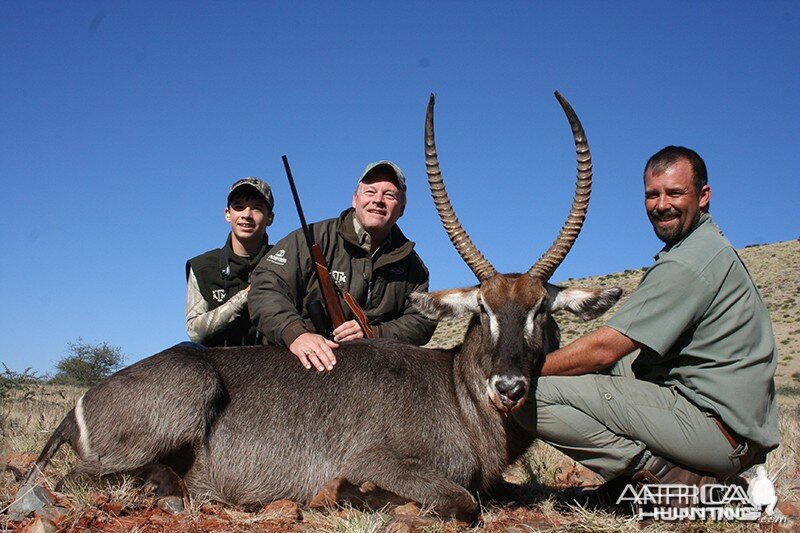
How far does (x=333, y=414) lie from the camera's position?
5.48 meters

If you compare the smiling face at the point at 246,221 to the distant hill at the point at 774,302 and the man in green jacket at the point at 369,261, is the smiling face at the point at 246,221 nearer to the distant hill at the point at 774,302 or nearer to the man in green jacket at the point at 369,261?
the man in green jacket at the point at 369,261

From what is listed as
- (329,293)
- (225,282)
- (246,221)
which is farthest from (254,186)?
(329,293)

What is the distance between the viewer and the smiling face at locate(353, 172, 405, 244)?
7.31m

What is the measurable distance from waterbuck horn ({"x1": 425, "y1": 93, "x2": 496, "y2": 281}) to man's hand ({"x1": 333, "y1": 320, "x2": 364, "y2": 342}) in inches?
59.7

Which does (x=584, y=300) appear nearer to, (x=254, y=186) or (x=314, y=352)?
(x=314, y=352)

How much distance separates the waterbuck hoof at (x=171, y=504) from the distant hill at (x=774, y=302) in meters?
23.4

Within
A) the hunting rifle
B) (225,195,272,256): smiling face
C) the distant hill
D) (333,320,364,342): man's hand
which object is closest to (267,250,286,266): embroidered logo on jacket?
the hunting rifle

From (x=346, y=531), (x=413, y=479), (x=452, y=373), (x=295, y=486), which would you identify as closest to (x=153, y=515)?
(x=295, y=486)

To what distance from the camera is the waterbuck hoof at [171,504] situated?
4770 mm

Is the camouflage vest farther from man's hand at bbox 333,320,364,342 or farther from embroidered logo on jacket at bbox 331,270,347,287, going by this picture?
man's hand at bbox 333,320,364,342

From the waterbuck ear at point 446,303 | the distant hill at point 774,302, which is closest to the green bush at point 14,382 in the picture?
the waterbuck ear at point 446,303

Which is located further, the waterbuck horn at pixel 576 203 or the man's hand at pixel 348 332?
the man's hand at pixel 348 332

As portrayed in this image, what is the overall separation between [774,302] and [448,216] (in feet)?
165

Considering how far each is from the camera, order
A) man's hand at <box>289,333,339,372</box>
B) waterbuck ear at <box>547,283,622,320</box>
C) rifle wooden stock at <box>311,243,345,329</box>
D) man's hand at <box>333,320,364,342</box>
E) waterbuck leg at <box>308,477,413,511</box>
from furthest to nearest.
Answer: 1. rifle wooden stock at <box>311,243,345,329</box>
2. man's hand at <box>333,320,364,342</box>
3. man's hand at <box>289,333,339,372</box>
4. waterbuck ear at <box>547,283,622,320</box>
5. waterbuck leg at <box>308,477,413,511</box>
